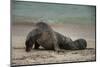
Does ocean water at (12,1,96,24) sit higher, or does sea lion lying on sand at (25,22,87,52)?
ocean water at (12,1,96,24)

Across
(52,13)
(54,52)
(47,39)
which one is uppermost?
(52,13)

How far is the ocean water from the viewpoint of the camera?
7.41 ft

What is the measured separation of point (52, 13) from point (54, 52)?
20.4 inches

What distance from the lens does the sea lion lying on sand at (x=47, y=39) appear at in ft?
7.57

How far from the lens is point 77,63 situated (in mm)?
2521

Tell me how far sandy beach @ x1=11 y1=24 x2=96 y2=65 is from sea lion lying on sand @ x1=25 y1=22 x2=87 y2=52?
5cm

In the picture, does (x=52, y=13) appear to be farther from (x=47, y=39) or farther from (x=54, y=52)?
(x=54, y=52)

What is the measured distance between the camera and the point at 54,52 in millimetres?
2396

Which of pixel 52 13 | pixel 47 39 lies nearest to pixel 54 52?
pixel 47 39

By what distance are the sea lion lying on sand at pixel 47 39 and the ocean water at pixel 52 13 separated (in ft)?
0.39

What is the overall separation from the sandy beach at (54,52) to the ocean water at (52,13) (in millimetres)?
75

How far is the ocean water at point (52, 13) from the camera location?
2.26m

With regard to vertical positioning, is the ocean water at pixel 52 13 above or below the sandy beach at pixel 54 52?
above

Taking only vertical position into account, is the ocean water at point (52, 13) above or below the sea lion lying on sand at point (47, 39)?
above
